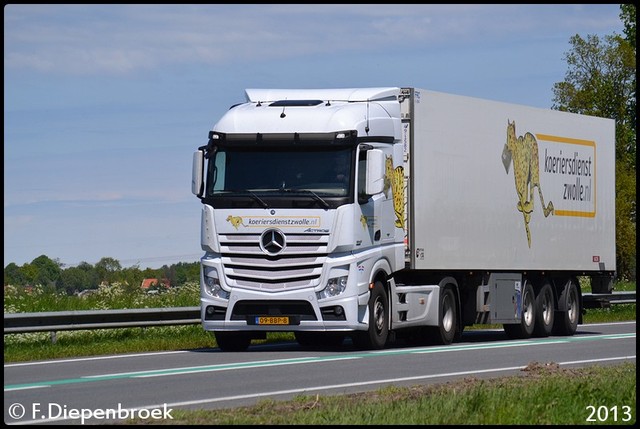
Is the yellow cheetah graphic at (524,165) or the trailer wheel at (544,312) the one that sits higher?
the yellow cheetah graphic at (524,165)

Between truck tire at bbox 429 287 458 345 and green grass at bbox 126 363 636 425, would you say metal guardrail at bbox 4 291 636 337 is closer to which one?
truck tire at bbox 429 287 458 345

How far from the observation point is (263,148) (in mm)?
21141

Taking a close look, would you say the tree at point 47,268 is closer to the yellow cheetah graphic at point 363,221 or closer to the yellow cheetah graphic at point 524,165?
the yellow cheetah graphic at point 524,165

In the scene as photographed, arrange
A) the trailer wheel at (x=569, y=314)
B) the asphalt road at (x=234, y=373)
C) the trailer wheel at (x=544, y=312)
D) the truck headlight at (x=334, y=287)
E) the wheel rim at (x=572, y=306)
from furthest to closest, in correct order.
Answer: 1. the wheel rim at (x=572, y=306)
2. the trailer wheel at (x=569, y=314)
3. the trailer wheel at (x=544, y=312)
4. the truck headlight at (x=334, y=287)
5. the asphalt road at (x=234, y=373)

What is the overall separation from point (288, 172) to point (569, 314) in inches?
401

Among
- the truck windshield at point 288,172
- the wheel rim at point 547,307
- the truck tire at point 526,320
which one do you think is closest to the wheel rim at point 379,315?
the truck windshield at point 288,172

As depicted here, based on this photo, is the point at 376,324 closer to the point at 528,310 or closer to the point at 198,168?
the point at 198,168

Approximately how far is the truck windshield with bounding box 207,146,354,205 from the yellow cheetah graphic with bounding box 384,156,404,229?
4.63 feet

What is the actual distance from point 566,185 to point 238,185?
10.0 meters

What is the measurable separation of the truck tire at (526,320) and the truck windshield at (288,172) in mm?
7568

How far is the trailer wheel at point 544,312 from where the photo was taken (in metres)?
27.9

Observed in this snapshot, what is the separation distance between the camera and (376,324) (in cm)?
2205

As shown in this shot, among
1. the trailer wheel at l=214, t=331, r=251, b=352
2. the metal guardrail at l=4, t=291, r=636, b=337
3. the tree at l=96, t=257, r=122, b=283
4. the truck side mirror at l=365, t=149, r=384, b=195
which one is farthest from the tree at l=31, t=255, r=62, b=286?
the truck side mirror at l=365, t=149, r=384, b=195

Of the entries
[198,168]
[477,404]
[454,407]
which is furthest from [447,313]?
[454,407]
